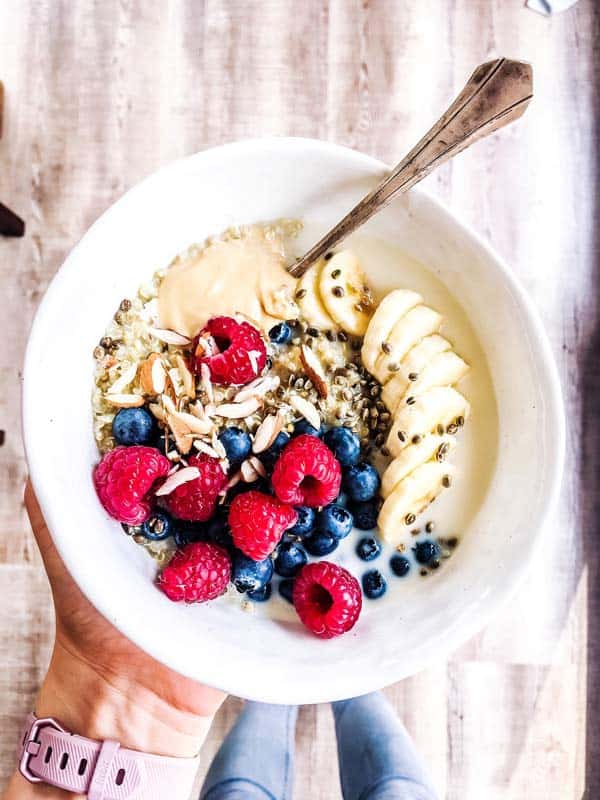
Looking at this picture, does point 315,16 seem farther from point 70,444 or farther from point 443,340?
point 70,444

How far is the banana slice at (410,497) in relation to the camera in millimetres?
855

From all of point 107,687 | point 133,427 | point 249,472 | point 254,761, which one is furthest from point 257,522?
point 254,761

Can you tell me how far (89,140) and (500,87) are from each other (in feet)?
2.29

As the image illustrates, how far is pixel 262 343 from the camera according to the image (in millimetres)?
856

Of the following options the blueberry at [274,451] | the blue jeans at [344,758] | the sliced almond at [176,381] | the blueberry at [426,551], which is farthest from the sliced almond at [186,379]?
the blue jeans at [344,758]

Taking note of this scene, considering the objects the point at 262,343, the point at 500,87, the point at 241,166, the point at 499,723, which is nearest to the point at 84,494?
the point at 262,343

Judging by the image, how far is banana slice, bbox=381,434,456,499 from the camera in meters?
0.86

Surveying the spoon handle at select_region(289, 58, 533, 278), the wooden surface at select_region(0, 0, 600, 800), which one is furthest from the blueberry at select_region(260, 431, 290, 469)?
the wooden surface at select_region(0, 0, 600, 800)

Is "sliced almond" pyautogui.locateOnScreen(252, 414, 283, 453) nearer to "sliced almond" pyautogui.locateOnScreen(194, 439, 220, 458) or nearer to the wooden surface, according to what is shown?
"sliced almond" pyautogui.locateOnScreen(194, 439, 220, 458)

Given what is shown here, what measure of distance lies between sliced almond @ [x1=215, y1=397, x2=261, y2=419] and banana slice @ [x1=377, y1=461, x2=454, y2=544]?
0.61 ft

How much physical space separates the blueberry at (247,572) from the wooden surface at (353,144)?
0.49m

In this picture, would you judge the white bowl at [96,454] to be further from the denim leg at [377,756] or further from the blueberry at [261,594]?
the denim leg at [377,756]

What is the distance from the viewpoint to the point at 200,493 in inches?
32.2

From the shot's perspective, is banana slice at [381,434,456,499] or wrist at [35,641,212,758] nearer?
banana slice at [381,434,456,499]
